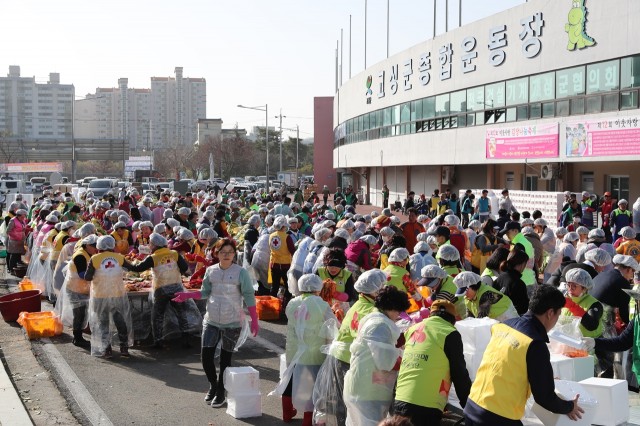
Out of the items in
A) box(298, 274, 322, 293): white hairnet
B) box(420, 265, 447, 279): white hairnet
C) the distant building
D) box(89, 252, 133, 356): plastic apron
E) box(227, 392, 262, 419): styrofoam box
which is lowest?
box(227, 392, 262, 419): styrofoam box

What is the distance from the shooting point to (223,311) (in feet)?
29.3

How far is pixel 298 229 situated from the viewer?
15914mm

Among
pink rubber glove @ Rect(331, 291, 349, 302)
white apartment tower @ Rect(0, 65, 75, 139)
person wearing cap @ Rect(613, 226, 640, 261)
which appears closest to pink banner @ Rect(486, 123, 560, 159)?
person wearing cap @ Rect(613, 226, 640, 261)

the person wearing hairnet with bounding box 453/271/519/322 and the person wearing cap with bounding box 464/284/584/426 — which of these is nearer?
the person wearing cap with bounding box 464/284/584/426

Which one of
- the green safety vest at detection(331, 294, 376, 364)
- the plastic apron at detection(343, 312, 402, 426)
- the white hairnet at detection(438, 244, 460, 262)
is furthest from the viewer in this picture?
the white hairnet at detection(438, 244, 460, 262)

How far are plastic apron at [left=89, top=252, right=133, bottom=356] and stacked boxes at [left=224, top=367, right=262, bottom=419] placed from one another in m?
3.25

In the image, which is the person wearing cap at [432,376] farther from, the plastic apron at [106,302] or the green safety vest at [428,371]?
the plastic apron at [106,302]

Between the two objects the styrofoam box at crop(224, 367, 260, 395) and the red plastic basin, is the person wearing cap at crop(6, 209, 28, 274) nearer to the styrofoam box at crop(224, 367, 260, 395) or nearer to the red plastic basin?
the red plastic basin

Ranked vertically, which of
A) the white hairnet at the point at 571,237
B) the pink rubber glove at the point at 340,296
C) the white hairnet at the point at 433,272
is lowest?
the pink rubber glove at the point at 340,296

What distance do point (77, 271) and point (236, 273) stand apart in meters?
3.60

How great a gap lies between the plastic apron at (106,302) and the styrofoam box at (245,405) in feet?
10.9

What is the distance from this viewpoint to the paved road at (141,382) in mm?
8695

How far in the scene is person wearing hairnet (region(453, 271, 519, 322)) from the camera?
25.2ft

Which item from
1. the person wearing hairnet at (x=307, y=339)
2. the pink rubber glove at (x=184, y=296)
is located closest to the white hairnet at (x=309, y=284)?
the person wearing hairnet at (x=307, y=339)
